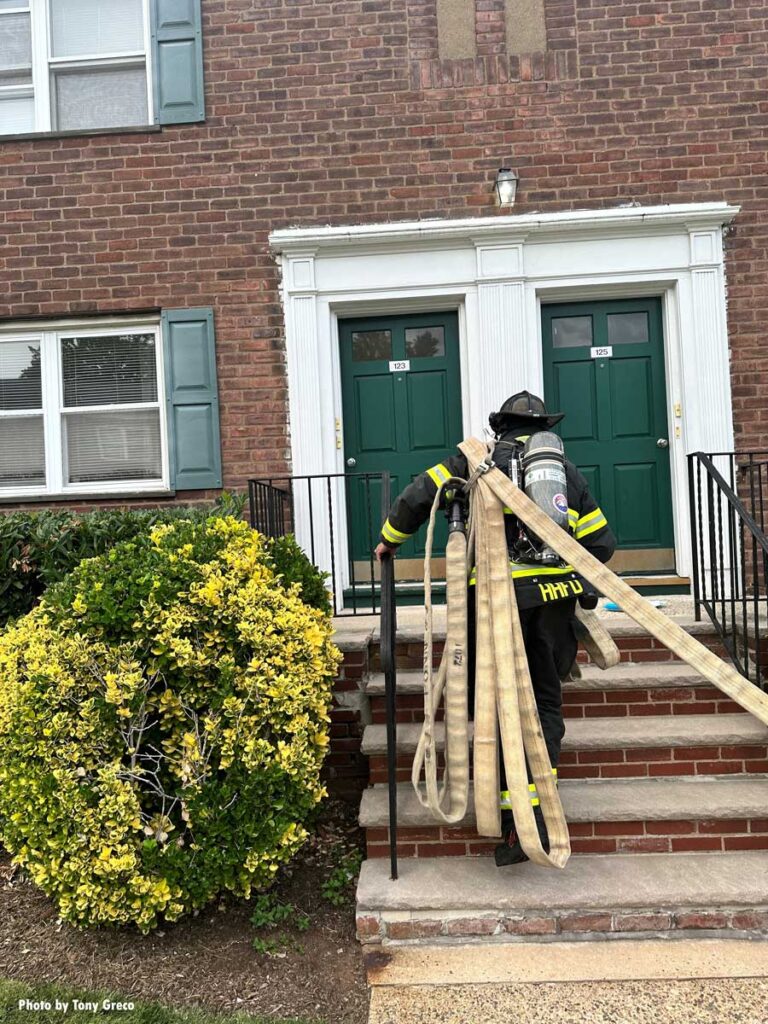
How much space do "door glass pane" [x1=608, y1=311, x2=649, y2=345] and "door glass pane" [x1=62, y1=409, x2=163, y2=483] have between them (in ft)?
11.5

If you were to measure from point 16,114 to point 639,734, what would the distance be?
6.22 metres

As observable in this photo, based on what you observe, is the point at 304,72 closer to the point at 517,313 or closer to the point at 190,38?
the point at 190,38

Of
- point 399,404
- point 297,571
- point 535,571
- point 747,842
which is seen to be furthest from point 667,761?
point 399,404

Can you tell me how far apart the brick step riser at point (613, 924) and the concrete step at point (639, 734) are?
2.60 ft

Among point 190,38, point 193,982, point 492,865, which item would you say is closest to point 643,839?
point 492,865

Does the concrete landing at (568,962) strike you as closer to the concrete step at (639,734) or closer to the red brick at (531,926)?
the red brick at (531,926)

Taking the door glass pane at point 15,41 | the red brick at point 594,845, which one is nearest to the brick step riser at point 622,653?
the red brick at point 594,845

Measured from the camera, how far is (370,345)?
5.80 m

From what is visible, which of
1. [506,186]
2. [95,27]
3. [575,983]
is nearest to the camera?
[575,983]

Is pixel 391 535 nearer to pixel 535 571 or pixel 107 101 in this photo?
pixel 535 571

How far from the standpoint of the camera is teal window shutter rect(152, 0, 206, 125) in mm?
5602

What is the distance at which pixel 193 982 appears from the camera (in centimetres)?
280

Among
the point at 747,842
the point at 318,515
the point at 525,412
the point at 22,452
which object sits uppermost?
the point at 22,452

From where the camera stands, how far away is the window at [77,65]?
576 centimetres
